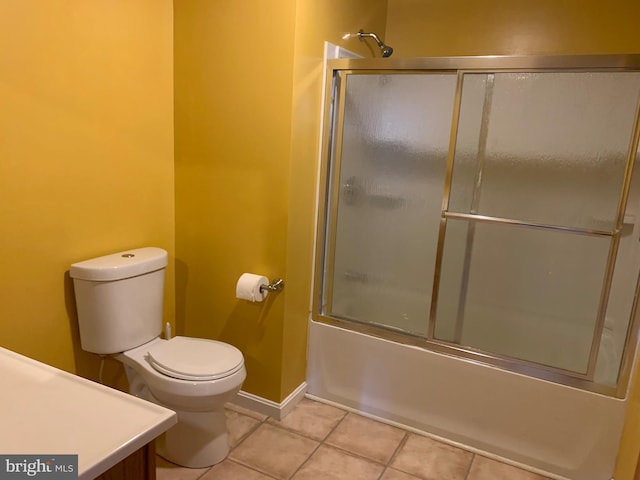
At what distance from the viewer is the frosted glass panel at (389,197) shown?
222cm

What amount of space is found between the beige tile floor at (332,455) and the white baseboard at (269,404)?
0.03 meters

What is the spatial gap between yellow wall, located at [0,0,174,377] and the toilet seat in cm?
37

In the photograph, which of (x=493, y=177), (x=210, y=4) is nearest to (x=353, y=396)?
(x=493, y=177)

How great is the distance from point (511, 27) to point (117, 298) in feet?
7.58

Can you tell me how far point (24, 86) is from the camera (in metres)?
1.64

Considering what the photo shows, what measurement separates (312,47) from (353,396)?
1.70 m

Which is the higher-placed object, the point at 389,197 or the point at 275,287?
the point at 389,197

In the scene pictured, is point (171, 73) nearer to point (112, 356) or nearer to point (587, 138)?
point (112, 356)

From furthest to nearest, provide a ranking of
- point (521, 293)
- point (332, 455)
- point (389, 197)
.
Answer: point (389, 197) < point (521, 293) < point (332, 455)

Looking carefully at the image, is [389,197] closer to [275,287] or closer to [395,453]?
[275,287]

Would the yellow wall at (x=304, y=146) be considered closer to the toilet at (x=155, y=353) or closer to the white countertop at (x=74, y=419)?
the toilet at (x=155, y=353)

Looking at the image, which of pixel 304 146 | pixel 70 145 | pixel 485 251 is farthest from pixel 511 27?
pixel 70 145

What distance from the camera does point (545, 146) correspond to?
2080mm

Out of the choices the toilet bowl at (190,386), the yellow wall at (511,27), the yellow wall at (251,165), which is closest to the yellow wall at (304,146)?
the yellow wall at (251,165)
